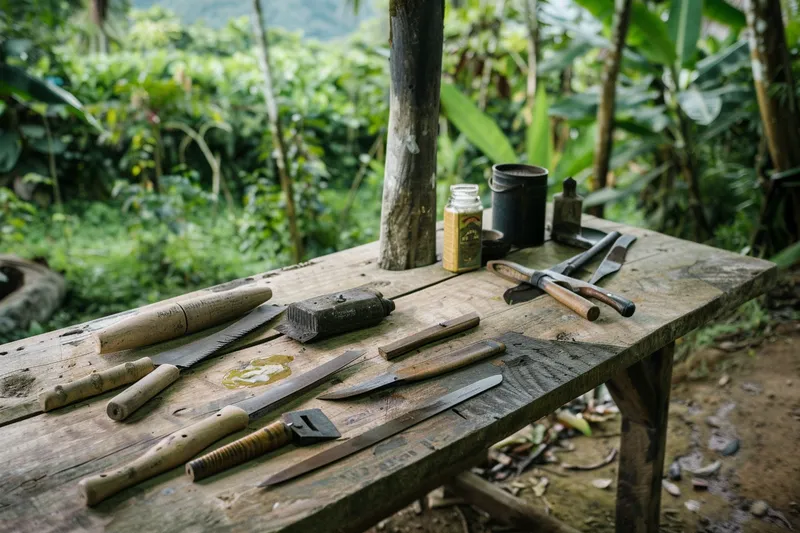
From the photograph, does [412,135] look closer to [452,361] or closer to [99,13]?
[452,361]

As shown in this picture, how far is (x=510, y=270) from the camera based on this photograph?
5.89 ft

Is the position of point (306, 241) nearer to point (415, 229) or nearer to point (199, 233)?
point (199, 233)

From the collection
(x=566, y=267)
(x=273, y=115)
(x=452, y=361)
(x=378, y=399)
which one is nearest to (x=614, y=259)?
(x=566, y=267)

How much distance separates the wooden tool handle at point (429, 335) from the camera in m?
1.38

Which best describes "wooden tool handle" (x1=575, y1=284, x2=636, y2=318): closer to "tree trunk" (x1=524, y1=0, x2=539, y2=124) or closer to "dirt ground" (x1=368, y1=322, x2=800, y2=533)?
"dirt ground" (x1=368, y1=322, x2=800, y2=533)

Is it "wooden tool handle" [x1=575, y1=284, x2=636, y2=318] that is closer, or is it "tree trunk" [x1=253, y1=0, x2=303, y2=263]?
"wooden tool handle" [x1=575, y1=284, x2=636, y2=318]

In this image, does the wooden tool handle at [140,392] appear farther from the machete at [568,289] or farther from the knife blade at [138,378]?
the machete at [568,289]

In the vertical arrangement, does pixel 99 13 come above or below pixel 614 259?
above

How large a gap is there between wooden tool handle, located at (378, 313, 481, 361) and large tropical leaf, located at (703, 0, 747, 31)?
325cm

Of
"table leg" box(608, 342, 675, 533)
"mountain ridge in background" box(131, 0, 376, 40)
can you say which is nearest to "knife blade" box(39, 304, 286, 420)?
"table leg" box(608, 342, 675, 533)

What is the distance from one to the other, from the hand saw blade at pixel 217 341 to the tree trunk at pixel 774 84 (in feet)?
9.10

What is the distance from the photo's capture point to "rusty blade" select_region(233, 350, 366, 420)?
1.17m

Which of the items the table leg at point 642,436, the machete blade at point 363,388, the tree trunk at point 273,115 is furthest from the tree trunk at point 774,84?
the machete blade at point 363,388

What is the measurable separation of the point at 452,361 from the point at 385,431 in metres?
0.27
